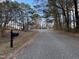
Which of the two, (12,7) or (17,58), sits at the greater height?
(12,7)

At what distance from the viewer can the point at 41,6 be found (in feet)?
203

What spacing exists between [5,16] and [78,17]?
787 inches

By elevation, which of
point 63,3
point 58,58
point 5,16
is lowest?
point 58,58

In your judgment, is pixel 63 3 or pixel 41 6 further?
pixel 41 6

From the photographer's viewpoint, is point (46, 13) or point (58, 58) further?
point (46, 13)

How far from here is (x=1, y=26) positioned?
34.9 meters

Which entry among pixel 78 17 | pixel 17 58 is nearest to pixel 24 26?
pixel 78 17

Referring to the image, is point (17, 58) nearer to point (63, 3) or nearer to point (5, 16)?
point (5, 16)

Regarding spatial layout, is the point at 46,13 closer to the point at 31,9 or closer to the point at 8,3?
the point at 31,9

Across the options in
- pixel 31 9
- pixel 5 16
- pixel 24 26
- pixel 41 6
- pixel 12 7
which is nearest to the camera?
pixel 5 16

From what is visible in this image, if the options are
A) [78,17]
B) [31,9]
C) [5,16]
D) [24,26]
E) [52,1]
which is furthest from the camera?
[24,26]

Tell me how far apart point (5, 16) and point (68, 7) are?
86.6 ft

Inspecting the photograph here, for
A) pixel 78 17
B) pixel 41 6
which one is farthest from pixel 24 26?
pixel 78 17

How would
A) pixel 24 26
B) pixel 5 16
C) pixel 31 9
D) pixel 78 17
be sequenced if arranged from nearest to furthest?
pixel 5 16
pixel 78 17
pixel 31 9
pixel 24 26
